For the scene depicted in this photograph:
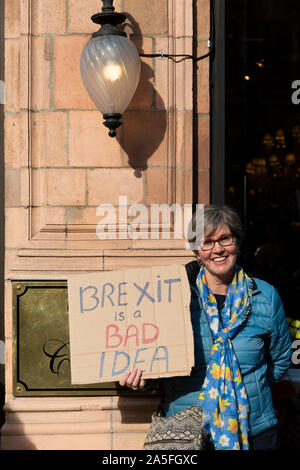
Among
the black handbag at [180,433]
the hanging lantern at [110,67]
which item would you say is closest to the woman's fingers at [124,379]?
the black handbag at [180,433]

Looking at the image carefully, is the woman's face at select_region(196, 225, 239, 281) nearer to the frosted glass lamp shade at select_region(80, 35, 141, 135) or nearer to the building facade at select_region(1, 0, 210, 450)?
the building facade at select_region(1, 0, 210, 450)

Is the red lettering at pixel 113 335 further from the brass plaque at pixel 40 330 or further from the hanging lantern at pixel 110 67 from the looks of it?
A: the hanging lantern at pixel 110 67

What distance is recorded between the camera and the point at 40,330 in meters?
4.21

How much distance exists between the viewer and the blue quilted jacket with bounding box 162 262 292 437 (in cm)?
329

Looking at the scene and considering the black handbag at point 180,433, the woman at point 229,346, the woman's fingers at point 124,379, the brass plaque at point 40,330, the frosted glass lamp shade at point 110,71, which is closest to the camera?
the black handbag at point 180,433

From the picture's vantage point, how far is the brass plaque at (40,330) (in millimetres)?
4211

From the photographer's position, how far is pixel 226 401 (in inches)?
128

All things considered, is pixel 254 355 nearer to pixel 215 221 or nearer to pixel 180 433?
pixel 180 433

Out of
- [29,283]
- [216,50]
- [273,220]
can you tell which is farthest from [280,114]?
[29,283]

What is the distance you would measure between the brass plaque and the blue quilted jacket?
3.14ft

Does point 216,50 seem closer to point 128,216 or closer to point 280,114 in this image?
point 128,216

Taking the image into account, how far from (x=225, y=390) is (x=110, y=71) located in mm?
1949

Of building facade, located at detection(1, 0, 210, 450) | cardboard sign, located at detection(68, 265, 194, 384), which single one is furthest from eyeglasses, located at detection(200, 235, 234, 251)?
building facade, located at detection(1, 0, 210, 450)
